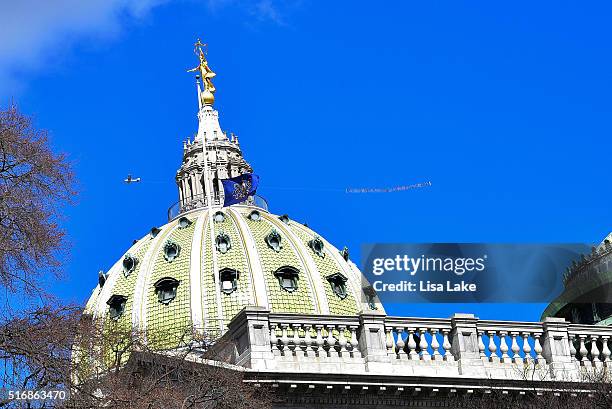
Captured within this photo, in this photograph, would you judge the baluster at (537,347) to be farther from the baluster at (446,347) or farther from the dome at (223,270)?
the dome at (223,270)

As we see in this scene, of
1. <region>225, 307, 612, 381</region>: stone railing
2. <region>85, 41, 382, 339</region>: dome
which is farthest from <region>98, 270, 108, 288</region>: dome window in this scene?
<region>225, 307, 612, 381</region>: stone railing

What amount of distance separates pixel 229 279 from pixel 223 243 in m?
6.17

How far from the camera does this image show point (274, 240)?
15325 cm

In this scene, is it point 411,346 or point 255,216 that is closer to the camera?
point 411,346

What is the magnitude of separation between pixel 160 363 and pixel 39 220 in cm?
1282

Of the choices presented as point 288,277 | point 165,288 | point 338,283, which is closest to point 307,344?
point 165,288

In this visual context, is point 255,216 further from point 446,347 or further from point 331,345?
point 331,345

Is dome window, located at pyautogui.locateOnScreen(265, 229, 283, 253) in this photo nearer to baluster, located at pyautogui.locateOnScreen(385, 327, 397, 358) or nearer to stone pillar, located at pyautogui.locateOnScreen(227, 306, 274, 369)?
baluster, located at pyautogui.locateOnScreen(385, 327, 397, 358)

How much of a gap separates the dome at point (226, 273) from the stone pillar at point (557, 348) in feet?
277

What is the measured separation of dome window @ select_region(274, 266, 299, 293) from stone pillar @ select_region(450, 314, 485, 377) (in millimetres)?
94083

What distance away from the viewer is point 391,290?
54.3 meters

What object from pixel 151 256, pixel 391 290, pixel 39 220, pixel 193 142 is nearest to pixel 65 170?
pixel 39 220

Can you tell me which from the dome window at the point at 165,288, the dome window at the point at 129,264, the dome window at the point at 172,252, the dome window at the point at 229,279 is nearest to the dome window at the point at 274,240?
the dome window at the point at 229,279

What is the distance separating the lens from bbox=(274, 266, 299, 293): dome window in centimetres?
14662
